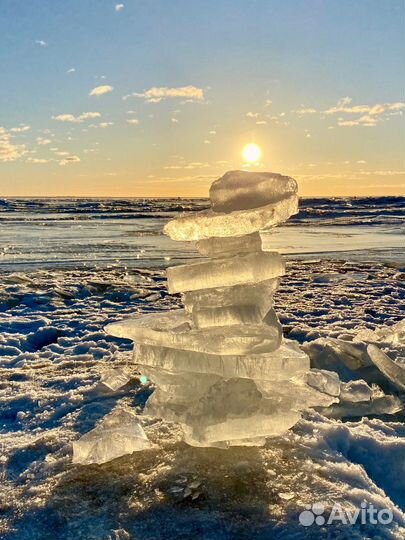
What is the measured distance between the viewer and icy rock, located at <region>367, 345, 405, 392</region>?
4453mm

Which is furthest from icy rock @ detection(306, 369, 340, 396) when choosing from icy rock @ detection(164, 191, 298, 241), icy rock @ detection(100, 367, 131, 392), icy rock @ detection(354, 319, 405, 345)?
icy rock @ detection(354, 319, 405, 345)

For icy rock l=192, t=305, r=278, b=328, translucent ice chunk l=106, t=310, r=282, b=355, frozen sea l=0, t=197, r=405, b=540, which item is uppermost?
icy rock l=192, t=305, r=278, b=328

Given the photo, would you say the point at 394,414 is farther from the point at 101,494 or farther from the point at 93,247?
the point at 93,247

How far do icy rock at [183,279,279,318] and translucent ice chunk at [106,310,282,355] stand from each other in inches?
5.3

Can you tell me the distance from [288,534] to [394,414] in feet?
6.81

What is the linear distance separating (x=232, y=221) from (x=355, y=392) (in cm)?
204

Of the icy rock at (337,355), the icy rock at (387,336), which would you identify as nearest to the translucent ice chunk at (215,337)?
the icy rock at (337,355)

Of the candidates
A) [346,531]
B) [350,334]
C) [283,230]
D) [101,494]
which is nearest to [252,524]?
[346,531]

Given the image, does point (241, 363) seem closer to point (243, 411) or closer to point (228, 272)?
point (243, 411)

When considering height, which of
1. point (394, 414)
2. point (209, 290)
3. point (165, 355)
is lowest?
point (394, 414)

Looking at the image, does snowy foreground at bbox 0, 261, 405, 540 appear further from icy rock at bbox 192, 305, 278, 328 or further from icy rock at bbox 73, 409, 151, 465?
icy rock at bbox 192, 305, 278, 328

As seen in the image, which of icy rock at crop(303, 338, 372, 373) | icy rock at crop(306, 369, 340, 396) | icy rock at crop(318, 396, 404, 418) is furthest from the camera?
icy rock at crop(303, 338, 372, 373)

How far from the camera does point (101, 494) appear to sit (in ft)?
9.30

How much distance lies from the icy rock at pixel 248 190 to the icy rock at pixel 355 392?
191cm
